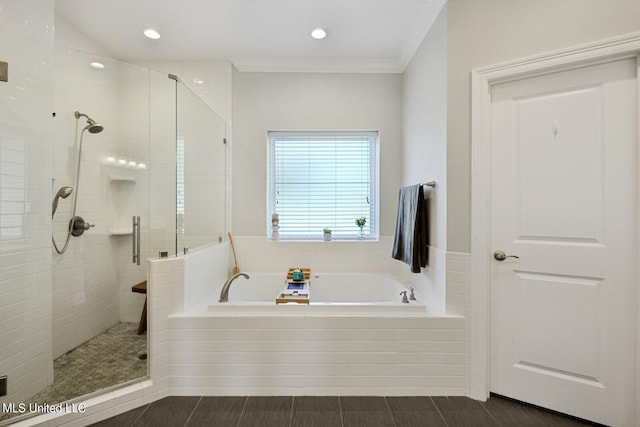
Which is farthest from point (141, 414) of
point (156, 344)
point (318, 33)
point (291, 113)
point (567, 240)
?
point (318, 33)

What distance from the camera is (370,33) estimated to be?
2.04 metres

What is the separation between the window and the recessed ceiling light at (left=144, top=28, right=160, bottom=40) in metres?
1.25

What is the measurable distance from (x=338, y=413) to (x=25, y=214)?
2.07 meters

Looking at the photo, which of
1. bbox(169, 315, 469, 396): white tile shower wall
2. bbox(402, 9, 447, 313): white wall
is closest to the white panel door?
bbox(402, 9, 447, 313): white wall

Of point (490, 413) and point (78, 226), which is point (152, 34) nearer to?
point (78, 226)

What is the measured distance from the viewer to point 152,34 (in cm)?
205

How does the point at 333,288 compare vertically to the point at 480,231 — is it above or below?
below

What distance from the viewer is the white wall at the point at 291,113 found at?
2457 mm

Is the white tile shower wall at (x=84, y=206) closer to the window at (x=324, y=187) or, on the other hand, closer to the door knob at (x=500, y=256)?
the window at (x=324, y=187)

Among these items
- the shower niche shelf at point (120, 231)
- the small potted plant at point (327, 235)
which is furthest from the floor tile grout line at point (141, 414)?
the small potted plant at point (327, 235)

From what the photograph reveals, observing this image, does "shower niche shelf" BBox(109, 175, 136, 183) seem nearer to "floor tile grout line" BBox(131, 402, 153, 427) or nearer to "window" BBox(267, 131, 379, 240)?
"window" BBox(267, 131, 379, 240)

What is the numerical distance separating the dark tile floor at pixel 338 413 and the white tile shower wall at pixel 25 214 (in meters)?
0.57

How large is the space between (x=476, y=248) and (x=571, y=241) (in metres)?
0.46

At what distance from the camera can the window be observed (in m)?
2.59
